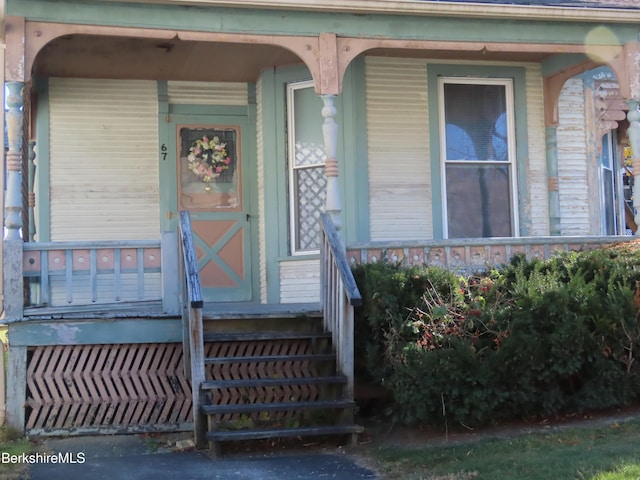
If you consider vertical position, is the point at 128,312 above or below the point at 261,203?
below

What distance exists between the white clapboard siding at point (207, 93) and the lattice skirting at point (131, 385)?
3927 millimetres

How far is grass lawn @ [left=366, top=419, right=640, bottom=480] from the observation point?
5184mm

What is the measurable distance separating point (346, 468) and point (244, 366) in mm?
2049

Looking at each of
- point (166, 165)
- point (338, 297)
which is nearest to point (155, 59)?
point (166, 165)

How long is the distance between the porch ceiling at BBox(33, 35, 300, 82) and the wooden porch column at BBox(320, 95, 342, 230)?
1509mm

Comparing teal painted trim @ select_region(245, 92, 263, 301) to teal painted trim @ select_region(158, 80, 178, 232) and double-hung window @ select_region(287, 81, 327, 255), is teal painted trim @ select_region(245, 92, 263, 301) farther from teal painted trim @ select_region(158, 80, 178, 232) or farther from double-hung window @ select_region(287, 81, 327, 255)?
teal painted trim @ select_region(158, 80, 178, 232)

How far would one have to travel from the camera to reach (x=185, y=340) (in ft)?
24.9

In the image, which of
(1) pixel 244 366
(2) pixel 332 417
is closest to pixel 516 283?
(2) pixel 332 417

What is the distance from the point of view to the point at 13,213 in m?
7.84

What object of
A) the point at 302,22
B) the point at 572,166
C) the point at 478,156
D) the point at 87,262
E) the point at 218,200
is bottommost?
the point at 87,262

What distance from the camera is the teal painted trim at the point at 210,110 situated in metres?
10.7

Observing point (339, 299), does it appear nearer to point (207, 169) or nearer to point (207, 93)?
point (207, 169)

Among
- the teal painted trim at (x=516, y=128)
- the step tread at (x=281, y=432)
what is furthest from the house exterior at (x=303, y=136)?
the step tread at (x=281, y=432)

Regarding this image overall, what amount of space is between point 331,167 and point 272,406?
2858 mm
